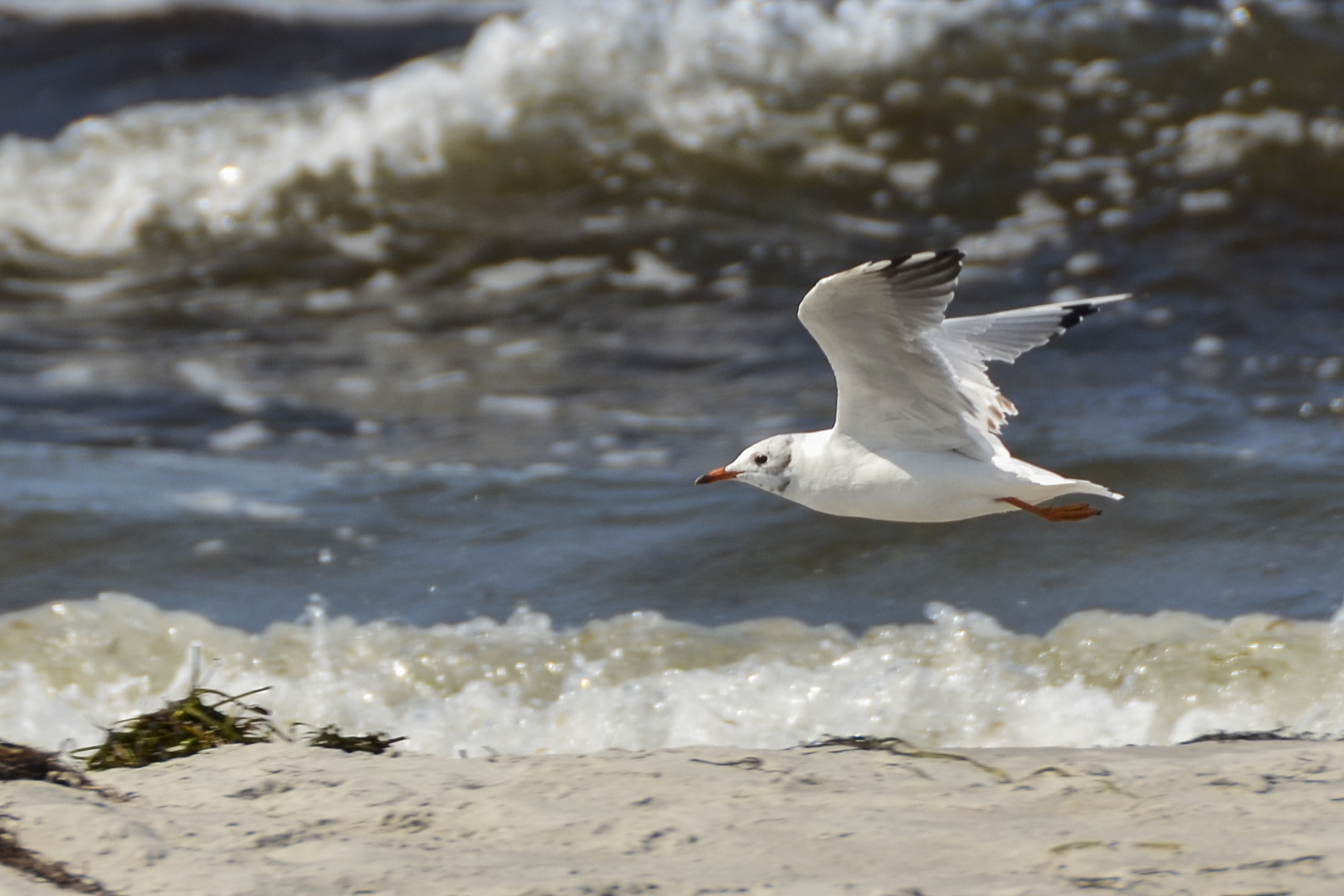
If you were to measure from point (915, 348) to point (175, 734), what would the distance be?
2463 mm

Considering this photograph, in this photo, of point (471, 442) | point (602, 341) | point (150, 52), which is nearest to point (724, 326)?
point (602, 341)

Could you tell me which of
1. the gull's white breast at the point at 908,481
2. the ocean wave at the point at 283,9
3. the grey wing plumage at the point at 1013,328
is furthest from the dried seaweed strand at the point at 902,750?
the ocean wave at the point at 283,9

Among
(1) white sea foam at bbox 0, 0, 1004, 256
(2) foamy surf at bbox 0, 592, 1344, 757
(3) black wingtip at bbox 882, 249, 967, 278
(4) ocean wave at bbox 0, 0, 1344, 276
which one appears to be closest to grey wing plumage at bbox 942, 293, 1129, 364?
(3) black wingtip at bbox 882, 249, 967, 278

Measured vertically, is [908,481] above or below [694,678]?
above

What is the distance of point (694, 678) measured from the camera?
17.9ft

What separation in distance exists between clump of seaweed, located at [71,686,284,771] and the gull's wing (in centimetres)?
199

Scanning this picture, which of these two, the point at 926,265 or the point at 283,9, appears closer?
the point at 926,265

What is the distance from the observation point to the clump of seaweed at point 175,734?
4.41 m

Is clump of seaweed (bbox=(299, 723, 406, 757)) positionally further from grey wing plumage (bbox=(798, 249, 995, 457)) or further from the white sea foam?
the white sea foam

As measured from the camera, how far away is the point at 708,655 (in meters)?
5.59

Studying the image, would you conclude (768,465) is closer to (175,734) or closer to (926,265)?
(926,265)

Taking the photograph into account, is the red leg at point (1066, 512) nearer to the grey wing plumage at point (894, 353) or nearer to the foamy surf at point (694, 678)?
the grey wing plumage at point (894, 353)

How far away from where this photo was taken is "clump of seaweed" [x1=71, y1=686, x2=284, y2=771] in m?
4.41

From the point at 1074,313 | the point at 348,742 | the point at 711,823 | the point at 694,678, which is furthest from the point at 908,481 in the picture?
the point at 348,742
